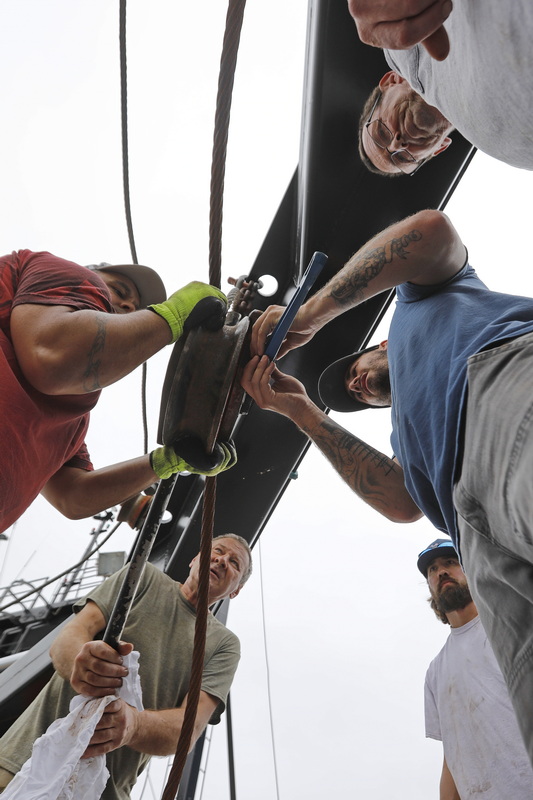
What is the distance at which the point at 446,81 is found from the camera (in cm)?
100

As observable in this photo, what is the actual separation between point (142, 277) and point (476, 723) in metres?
2.42

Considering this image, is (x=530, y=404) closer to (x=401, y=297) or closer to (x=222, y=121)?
(x=401, y=297)

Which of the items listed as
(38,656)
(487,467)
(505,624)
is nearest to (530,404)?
(487,467)

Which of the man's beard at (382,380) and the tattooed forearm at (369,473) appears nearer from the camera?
the tattooed forearm at (369,473)

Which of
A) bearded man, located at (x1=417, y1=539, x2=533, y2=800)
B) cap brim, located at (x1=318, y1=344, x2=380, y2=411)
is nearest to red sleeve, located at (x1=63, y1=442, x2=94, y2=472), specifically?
cap brim, located at (x1=318, y1=344, x2=380, y2=411)

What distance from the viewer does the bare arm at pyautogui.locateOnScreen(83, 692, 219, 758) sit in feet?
5.37

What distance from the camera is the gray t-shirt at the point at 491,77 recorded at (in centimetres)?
75

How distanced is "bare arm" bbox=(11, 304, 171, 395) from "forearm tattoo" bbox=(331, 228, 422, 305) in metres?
0.71

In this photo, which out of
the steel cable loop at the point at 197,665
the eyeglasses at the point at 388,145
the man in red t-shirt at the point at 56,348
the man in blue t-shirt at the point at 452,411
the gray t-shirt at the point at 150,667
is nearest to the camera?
the man in blue t-shirt at the point at 452,411

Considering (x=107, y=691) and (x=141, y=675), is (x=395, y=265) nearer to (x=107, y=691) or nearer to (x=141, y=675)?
(x=107, y=691)

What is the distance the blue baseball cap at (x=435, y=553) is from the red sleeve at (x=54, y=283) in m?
2.33

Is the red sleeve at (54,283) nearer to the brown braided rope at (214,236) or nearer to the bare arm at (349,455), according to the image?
the brown braided rope at (214,236)

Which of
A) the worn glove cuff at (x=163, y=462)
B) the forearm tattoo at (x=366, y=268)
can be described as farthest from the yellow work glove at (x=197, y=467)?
the forearm tattoo at (x=366, y=268)

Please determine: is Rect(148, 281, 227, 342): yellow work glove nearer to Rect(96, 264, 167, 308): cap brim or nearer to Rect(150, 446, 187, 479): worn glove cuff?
Rect(150, 446, 187, 479): worn glove cuff
